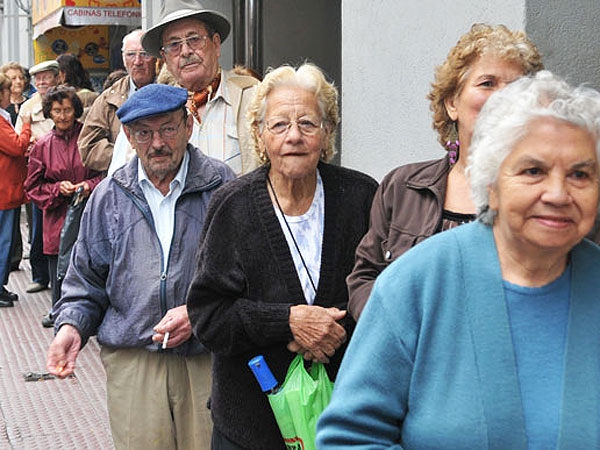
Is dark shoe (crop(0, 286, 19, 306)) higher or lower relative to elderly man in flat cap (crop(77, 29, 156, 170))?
lower

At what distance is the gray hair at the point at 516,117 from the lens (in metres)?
2.39

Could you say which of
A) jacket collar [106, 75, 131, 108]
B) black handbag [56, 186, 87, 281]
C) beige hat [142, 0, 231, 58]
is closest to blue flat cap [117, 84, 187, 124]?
beige hat [142, 0, 231, 58]

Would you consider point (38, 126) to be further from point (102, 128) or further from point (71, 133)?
point (102, 128)

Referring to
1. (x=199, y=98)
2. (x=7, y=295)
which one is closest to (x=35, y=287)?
(x=7, y=295)

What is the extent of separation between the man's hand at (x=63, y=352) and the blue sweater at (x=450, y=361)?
177 cm

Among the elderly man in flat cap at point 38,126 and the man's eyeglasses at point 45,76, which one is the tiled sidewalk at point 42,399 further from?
the man's eyeglasses at point 45,76

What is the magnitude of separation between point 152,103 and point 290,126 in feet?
2.63

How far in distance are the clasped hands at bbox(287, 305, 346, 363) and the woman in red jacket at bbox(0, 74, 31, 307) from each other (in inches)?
277

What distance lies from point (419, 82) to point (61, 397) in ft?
13.2

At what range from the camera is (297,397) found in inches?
136

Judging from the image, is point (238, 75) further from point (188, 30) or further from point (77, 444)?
point (77, 444)

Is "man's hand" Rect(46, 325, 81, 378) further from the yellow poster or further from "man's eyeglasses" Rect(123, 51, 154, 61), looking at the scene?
the yellow poster

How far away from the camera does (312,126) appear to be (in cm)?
366

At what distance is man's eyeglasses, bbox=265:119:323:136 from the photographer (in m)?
3.64
